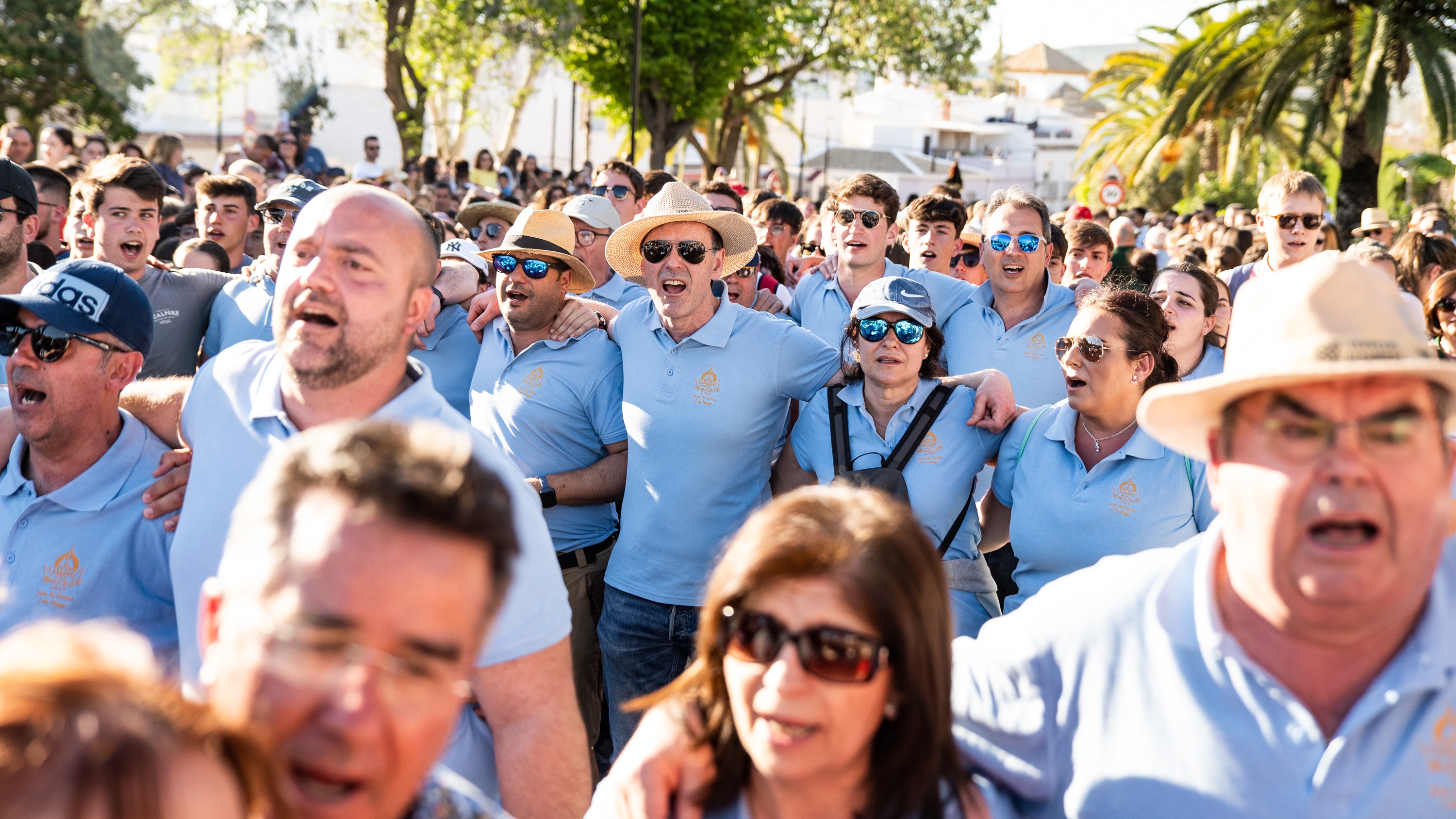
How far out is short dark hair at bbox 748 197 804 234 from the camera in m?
8.98

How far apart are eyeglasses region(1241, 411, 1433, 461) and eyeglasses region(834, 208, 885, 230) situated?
4729 millimetres

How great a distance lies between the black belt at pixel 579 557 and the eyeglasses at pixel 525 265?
1215 mm

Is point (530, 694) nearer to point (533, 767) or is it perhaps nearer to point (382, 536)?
point (533, 767)

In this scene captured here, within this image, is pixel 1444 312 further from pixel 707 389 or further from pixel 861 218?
pixel 707 389

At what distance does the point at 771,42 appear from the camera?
26578 millimetres

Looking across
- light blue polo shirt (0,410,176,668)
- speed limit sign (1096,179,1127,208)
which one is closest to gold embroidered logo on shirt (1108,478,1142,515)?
light blue polo shirt (0,410,176,668)

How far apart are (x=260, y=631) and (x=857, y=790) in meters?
1.13

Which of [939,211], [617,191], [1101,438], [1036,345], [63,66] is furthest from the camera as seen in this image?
[63,66]

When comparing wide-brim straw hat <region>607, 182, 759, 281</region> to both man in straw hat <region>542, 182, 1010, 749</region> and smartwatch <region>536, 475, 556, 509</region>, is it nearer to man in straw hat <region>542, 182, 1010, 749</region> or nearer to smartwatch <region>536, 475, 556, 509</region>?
man in straw hat <region>542, 182, 1010, 749</region>

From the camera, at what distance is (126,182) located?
238 inches

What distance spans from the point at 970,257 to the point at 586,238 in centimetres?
308

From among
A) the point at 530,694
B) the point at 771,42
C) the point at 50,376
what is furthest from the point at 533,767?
the point at 771,42

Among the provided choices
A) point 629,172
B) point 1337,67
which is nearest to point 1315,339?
point 629,172

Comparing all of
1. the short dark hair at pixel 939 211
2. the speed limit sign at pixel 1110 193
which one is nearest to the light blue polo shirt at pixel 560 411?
the short dark hair at pixel 939 211
